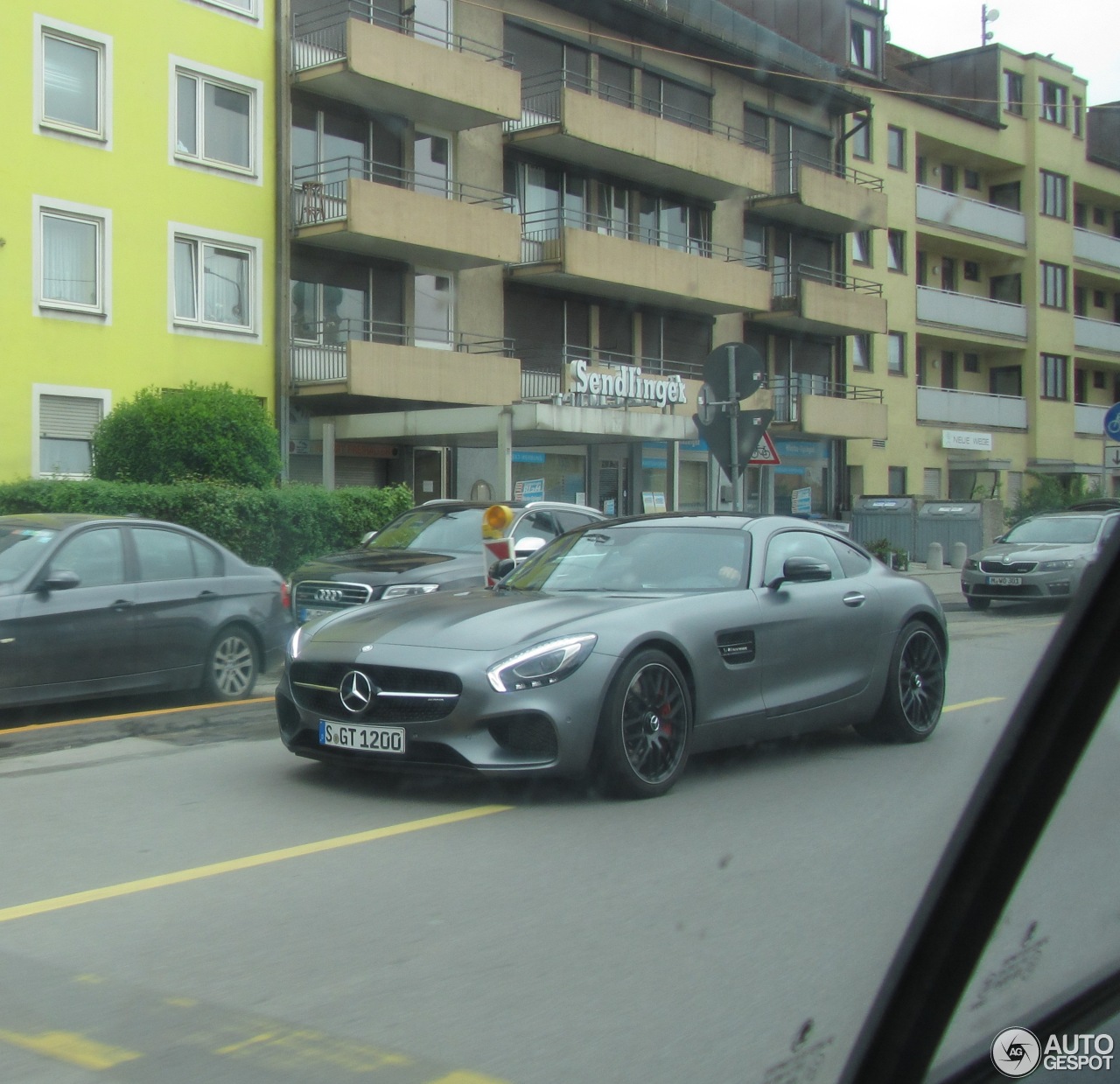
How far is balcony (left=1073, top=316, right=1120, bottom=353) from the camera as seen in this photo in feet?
7.50

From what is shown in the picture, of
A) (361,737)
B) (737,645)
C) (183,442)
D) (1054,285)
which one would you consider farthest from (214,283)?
Result: (1054,285)

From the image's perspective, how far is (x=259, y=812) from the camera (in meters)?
6.40

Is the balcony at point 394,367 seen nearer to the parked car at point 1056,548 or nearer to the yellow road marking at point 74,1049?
the yellow road marking at point 74,1049

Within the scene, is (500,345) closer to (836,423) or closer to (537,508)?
(836,423)

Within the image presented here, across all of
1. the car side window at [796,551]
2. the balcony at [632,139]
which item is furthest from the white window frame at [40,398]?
the car side window at [796,551]

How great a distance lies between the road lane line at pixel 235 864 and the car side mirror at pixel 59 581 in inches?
166

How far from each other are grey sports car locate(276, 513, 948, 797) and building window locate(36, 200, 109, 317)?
1714 cm

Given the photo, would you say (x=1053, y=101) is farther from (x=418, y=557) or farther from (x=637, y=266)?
(x=637, y=266)

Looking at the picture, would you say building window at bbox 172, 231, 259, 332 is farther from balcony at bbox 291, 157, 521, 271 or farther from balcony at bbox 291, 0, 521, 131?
balcony at bbox 291, 0, 521, 131

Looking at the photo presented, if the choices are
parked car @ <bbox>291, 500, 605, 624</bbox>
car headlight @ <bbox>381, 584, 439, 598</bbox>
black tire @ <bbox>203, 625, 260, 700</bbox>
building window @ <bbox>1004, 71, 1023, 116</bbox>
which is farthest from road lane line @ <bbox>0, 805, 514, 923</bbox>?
car headlight @ <bbox>381, 584, 439, 598</bbox>

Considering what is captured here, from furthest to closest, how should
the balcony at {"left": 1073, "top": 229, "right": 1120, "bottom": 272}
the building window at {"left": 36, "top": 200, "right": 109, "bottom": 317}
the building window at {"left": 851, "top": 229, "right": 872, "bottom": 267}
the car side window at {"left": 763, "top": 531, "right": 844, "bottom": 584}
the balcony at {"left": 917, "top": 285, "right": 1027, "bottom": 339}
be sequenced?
the building window at {"left": 36, "top": 200, "right": 109, "bottom": 317}
the car side window at {"left": 763, "top": 531, "right": 844, "bottom": 584}
the building window at {"left": 851, "top": 229, "right": 872, "bottom": 267}
the balcony at {"left": 917, "top": 285, "right": 1027, "bottom": 339}
the balcony at {"left": 1073, "top": 229, "right": 1120, "bottom": 272}

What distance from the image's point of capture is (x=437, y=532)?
543 inches

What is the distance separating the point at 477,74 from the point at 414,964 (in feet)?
85.3

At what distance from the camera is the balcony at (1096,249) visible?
2.63 m
